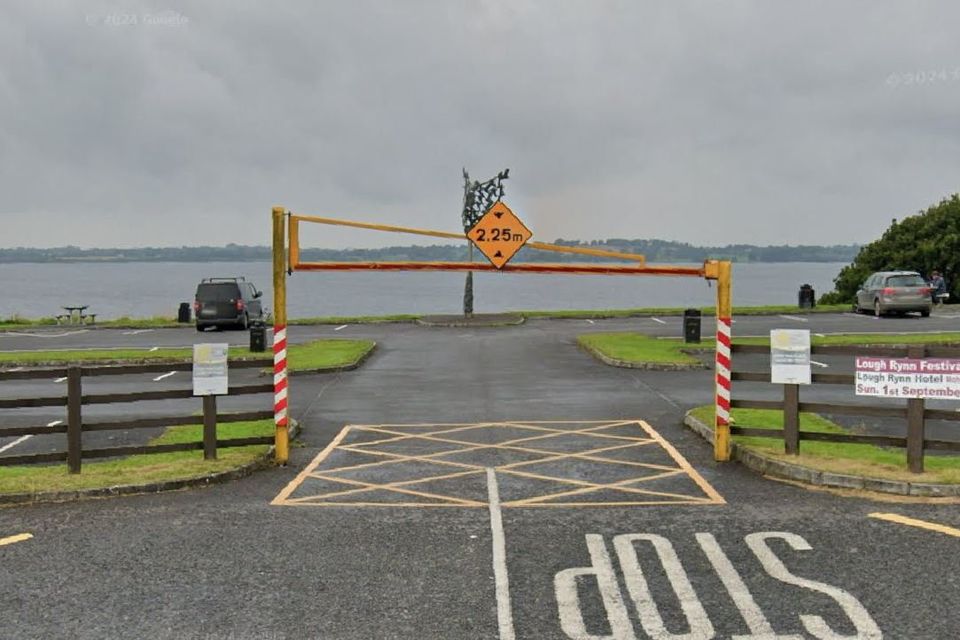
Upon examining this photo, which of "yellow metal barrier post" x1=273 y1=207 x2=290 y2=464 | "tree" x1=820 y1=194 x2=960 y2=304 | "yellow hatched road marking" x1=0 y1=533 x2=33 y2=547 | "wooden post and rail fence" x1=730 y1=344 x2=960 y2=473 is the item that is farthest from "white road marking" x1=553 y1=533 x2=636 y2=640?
"tree" x1=820 y1=194 x2=960 y2=304

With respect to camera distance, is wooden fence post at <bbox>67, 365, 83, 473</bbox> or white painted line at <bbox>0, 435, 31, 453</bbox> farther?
white painted line at <bbox>0, 435, 31, 453</bbox>

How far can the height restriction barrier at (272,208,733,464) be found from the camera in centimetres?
1228

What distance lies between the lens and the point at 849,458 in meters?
11.6

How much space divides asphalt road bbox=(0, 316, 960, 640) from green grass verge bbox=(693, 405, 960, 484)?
681 millimetres

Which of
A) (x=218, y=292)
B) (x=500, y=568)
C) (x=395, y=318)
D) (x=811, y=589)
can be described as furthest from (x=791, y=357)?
(x=395, y=318)

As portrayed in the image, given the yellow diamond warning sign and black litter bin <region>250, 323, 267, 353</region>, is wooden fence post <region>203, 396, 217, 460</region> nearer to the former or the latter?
the yellow diamond warning sign

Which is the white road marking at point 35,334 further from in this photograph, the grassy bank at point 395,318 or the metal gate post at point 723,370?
the metal gate post at point 723,370

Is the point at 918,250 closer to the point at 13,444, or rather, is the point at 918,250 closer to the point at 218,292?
the point at 218,292

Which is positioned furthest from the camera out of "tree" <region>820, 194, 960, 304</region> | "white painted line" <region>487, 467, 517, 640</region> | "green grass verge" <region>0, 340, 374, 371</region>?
"tree" <region>820, 194, 960, 304</region>

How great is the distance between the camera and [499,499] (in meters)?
10.2

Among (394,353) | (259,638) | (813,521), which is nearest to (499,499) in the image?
(813,521)

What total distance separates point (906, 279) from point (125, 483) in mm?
34600

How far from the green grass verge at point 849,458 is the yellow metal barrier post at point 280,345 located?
21.0 feet

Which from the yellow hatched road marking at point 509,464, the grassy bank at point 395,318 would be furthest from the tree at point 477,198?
the yellow hatched road marking at point 509,464
